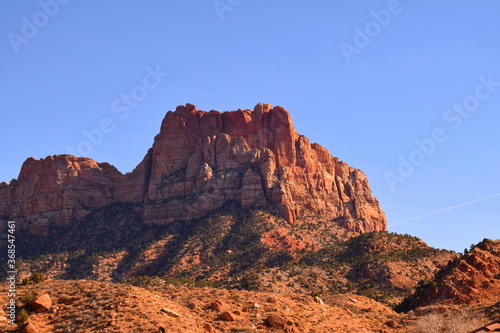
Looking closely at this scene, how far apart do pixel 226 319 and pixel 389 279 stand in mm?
57540

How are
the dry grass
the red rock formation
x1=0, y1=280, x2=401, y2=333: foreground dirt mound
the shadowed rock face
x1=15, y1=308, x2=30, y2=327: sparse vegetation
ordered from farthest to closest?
the shadowed rock face, the red rock formation, the dry grass, x1=0, y1=280, x2=401, y2=333: foreground dirt mound, x1=15, y1=308, x2=30, y2=327: sparse vegetation

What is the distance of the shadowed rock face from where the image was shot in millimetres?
154000

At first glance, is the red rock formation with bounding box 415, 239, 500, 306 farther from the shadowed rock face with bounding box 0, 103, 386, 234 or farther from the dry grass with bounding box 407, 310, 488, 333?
the shadowed rock face with bounding box 0, 103, 386, 234

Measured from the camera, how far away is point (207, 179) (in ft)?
512

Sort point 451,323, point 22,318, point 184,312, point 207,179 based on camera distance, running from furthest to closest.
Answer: point 207,179, point 451,323, point 184,312, point 22,318

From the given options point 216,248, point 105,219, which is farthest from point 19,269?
point 216,248

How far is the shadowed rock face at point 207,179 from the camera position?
154m

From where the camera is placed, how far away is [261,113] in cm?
16975

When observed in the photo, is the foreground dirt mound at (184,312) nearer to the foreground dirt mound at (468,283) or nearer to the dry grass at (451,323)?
the dry grass at (451,323)

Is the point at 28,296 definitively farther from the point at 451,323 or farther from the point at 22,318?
the point at 451,323

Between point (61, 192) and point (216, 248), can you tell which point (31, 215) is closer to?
point (61, 192)

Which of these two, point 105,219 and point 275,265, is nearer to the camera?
point 275,265

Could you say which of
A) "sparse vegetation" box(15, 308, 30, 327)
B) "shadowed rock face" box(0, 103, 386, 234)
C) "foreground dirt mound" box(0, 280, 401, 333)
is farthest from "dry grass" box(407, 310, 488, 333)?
"shadowed rock face" box(0, 103, 386, 234)

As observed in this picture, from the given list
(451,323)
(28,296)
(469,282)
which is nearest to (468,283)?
(469,282)
